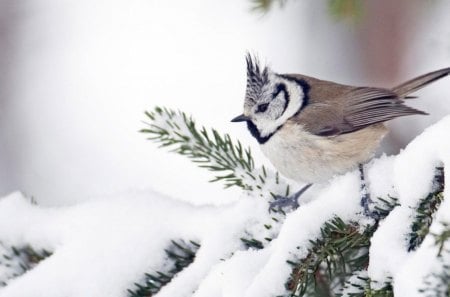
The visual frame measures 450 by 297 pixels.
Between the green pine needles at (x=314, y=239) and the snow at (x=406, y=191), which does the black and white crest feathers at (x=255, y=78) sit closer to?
the green pine needles at (x=314, y=239)

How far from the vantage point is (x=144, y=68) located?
6.29 metres

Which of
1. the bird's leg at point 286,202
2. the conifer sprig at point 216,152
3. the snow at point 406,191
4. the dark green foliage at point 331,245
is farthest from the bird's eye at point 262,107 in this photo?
the snow at point 406,191

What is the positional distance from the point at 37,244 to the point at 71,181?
3118 mm

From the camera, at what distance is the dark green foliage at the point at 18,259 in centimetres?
219

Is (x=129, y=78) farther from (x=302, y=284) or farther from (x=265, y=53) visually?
Result: (x=302, y=284)

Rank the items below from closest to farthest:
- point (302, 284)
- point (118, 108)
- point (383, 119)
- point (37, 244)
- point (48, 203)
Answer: point (302, 284) < point (37, 244) < point (383, 119) < point (48, 203) < point (118, 108)

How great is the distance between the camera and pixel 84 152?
18.4 ft

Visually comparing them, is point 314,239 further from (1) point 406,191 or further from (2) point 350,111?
(2) point 350,111

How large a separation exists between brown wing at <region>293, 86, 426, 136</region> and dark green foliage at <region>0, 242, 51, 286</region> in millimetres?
1098

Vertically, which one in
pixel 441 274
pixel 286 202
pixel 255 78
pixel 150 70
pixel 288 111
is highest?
pixel 150 70

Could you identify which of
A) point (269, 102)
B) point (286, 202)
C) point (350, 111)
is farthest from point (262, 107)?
point (286, 202)

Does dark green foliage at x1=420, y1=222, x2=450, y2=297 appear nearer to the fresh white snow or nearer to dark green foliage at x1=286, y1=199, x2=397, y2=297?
the fresh white snow

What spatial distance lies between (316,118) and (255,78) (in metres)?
0.27

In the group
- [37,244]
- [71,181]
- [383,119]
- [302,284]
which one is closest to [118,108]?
[71,181]
